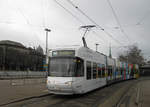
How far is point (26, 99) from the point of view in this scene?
387 inches

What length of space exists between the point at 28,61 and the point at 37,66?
608 cm

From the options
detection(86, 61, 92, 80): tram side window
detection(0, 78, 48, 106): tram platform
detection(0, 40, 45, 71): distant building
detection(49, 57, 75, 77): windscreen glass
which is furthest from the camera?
detection(0, 40, 45, 71): distant building

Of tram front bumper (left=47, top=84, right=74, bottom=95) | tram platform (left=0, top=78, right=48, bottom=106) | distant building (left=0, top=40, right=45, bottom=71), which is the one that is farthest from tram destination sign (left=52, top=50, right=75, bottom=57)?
distant building (left=0, top=40, right=45, bottom=71)

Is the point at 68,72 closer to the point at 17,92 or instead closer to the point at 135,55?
the point at 17,92

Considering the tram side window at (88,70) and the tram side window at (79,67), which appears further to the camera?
the tram side window at (88,70)

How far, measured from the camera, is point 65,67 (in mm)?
10305

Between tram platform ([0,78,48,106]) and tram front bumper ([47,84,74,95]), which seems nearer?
tram platform ([0,78,48,106])

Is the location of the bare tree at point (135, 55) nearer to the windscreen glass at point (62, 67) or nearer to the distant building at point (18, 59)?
the distant building at point (18, 59)

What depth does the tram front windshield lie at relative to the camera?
33.6 feet

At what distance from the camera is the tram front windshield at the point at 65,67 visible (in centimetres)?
1023

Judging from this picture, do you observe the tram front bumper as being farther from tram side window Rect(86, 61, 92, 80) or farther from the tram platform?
tram side window Rect(86, 61, 92, 80)

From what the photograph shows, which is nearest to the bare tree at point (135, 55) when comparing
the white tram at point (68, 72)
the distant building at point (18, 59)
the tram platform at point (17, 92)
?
the distant building at point (18, 59)

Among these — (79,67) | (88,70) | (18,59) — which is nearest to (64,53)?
(79,67)

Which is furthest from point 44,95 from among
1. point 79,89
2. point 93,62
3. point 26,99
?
point 93,62
